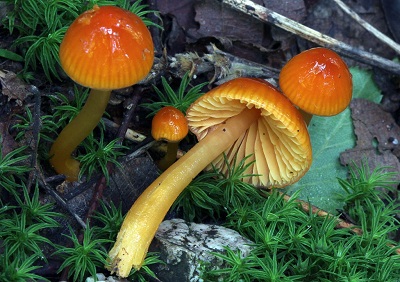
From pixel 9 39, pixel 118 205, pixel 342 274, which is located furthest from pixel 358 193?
pixel 9 39

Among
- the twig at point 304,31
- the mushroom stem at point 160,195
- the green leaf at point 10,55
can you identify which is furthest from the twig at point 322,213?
the green leaf at point 10,55

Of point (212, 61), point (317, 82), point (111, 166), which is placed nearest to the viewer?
point (317, 82)

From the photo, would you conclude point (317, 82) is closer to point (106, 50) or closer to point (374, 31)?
point (106, 50)

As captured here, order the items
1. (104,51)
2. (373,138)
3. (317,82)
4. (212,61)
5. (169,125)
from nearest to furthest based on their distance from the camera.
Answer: (104,51) < (317,82) < (169,125) < (212,61) < (373,138)

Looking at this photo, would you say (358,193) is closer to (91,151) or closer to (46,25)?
(91,151)

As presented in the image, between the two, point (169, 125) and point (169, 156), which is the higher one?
point (169, 125)

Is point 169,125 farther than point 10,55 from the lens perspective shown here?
No

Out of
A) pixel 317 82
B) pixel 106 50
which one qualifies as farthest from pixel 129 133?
pixel 317 82
